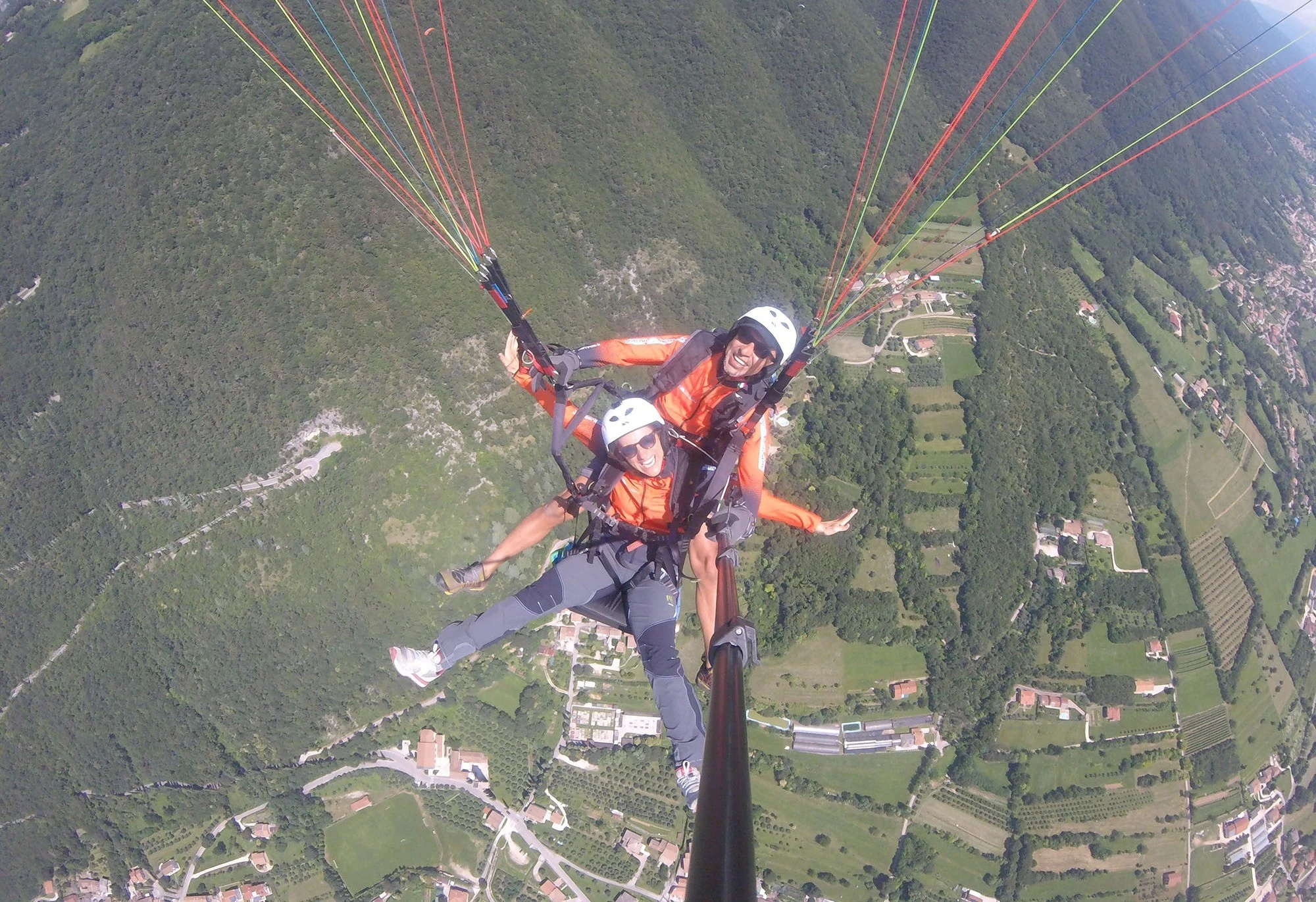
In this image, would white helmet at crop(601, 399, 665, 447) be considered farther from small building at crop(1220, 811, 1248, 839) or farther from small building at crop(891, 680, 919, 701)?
small building at crop(1220, 811, 1248, 839)

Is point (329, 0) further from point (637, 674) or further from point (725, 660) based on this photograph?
point (725, 660)

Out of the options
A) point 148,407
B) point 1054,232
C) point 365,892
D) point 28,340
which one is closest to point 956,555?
point 1054,232

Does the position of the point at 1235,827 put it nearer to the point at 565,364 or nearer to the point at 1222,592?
the point at 1222,592

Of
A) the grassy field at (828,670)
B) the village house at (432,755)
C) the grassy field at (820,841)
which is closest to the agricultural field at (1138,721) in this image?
the grassy field at (828,670)

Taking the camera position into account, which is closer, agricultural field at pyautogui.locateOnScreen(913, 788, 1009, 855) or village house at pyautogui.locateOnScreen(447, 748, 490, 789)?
village house at pyautogui.locateOnScreen(447, 748, 490, 789)

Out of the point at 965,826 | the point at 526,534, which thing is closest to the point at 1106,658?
the point at 965,826

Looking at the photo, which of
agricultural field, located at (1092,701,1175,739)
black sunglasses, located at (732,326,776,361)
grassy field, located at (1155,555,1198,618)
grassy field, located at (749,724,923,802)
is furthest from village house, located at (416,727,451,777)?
grassy field, located at (1155,555,1198,618)

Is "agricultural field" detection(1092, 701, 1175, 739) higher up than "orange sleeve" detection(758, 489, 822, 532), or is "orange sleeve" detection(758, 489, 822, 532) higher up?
"orange sleeve" detection(758, 489, 822, 532)
